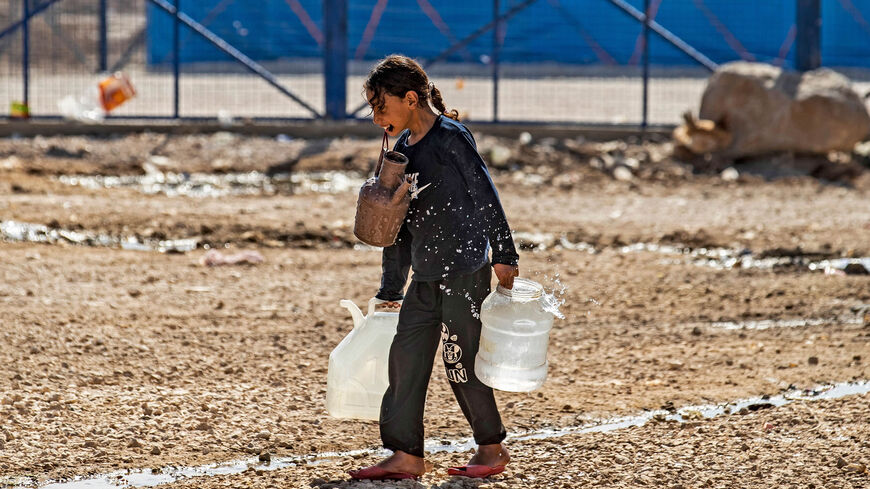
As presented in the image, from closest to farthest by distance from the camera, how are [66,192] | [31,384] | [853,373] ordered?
[31,384]
[853,373]
[66,192]

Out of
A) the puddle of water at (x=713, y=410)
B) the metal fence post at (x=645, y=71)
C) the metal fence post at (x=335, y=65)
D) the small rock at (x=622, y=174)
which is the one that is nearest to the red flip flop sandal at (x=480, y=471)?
the puddle of water at (x=713, y=410)

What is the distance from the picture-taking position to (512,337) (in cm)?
431

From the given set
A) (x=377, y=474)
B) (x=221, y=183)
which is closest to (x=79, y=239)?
(x=221, y=183)

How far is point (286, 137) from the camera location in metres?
13.9

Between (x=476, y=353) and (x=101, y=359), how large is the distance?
8.48 feet

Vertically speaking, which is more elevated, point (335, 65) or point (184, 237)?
point (335, 65)

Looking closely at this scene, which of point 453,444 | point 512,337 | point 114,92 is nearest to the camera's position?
point 512,337

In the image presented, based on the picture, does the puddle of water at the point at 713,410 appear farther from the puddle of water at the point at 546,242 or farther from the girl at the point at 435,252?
the puddle of water at the point at 546,242

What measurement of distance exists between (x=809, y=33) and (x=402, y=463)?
11.0m

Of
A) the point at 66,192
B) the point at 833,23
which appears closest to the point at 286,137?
the point at 66,192

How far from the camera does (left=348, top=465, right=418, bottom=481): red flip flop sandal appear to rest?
4.49 meters

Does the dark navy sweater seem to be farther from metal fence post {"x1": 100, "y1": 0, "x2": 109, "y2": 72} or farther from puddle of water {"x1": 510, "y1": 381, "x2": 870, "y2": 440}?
metal fence post {"x1": 100, "y1": 0, "x2": 109, "y2": 72}

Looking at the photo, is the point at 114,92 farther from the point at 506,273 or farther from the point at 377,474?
the point at 506,273

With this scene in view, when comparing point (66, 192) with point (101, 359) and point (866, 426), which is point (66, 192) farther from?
point (866, 426)
